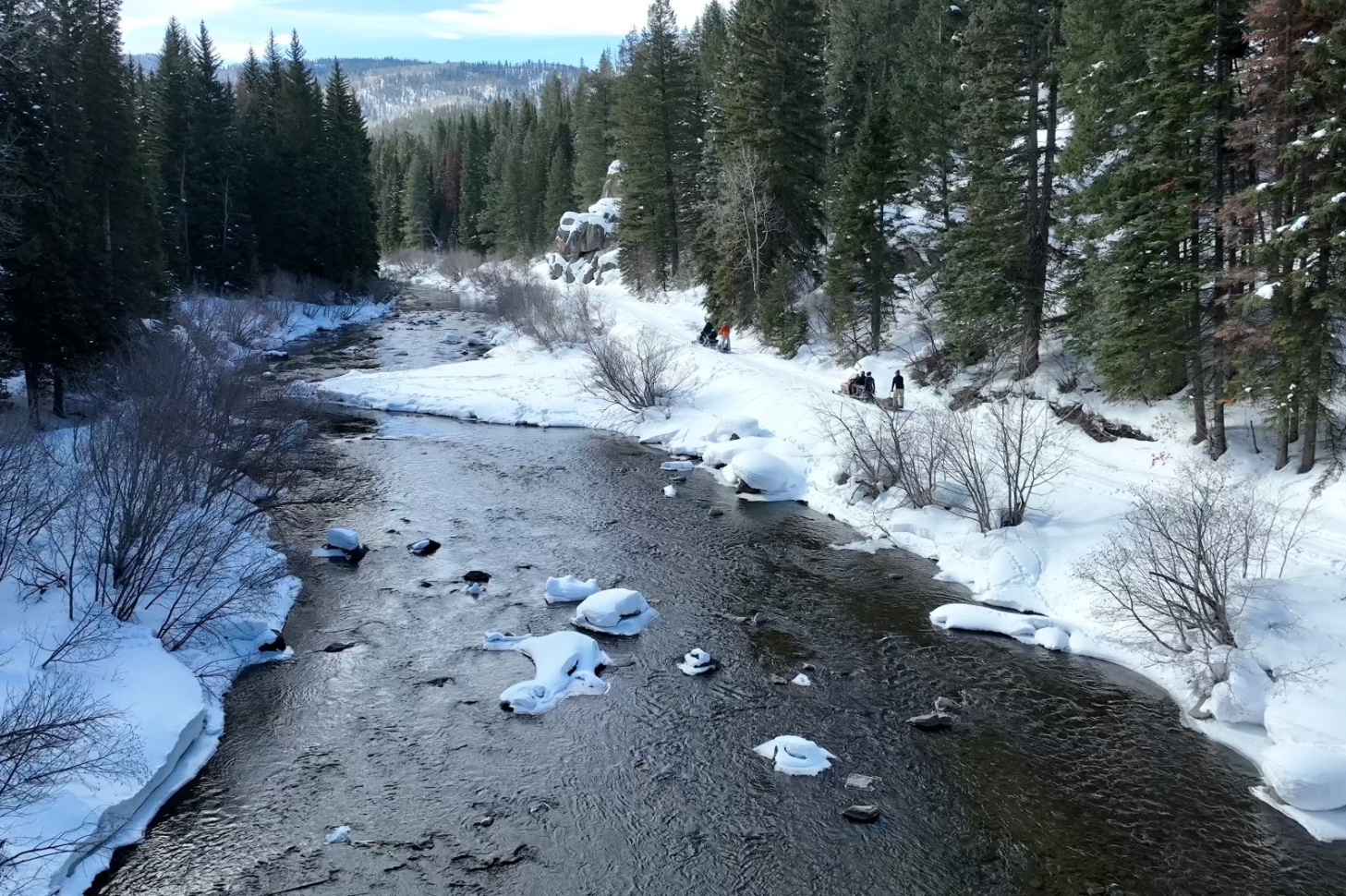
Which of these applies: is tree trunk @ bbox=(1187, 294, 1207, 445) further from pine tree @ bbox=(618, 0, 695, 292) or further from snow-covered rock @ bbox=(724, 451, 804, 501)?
pine tree @ bbox=(618, 0, 695, 292)

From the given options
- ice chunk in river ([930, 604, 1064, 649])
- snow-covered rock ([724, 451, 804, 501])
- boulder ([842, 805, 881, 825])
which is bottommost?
boulder ([842, 805, 881, 825])

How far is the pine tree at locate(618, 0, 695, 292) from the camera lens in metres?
52.8

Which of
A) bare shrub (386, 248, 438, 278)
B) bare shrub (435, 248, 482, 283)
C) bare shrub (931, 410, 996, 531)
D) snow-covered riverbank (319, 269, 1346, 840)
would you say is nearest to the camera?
snow-covered riverbank (319, 269, 1346, 840)

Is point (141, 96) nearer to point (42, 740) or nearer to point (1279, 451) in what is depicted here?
point (42, 740)

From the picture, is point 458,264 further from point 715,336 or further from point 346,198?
point 715,336

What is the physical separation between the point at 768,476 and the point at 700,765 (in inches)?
541

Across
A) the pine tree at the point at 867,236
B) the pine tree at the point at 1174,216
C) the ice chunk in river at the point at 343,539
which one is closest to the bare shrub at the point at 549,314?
the pine tree at the point at 867,236

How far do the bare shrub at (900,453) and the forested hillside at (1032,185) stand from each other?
4.69 metres

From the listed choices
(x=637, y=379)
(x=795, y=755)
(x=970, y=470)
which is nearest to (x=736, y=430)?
(x=637, y=379)

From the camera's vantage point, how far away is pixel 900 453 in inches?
893

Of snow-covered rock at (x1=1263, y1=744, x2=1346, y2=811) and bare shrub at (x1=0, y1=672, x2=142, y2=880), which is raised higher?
bare shrub at (x1=0, y1=672, x2=142, y2=880)

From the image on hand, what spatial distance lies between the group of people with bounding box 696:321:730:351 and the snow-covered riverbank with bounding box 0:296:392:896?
23663 millimetres

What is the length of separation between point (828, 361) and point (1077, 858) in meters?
25.7

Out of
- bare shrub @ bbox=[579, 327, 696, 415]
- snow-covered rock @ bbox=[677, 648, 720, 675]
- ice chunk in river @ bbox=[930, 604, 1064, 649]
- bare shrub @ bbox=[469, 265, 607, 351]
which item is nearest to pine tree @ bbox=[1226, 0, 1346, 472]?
ice chunk in river @ bbox=[930, 604, 1064, 649]
